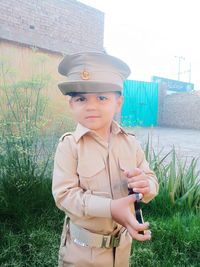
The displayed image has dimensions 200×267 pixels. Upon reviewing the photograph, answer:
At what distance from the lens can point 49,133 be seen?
271 centimetres

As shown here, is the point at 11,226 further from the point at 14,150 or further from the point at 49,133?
the point at 49,133

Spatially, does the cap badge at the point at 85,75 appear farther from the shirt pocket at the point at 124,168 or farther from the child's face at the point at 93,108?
the shirt pocket at the point at 124,168

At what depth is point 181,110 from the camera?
17547mm

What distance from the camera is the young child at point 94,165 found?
108 centimetres

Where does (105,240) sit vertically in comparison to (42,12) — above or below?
below

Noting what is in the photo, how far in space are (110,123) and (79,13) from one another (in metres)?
8.59

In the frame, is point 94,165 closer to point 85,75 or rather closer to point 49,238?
point 85,75

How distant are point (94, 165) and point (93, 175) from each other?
0.04 metres

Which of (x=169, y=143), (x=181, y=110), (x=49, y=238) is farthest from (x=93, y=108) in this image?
(x=181, y=110)

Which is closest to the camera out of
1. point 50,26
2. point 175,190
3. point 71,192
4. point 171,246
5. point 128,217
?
point 128,217

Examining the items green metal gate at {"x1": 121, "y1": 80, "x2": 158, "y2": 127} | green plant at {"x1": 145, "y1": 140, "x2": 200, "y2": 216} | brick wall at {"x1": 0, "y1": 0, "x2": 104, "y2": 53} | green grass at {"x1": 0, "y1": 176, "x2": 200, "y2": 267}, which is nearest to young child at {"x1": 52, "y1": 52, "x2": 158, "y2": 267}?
green grass at {"x1": 0, "y1": 176, "x2": 200, "y2": 267}

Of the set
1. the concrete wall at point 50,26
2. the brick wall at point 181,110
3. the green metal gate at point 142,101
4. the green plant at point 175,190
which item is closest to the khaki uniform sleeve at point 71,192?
the green plant at point 175,190

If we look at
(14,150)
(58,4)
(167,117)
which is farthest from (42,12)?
(167,117)

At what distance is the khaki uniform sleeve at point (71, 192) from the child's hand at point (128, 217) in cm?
3
